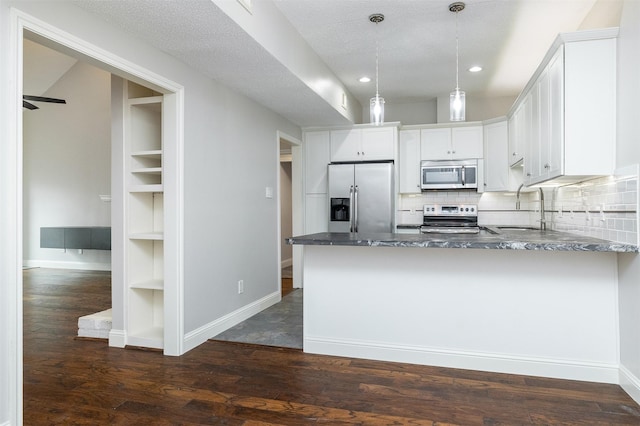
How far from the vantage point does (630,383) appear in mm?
2344

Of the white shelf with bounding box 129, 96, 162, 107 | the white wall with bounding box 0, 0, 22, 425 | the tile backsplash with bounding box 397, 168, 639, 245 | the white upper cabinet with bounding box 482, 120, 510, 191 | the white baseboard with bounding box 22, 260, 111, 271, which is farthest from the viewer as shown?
the white baseboard with bounding box 22, 260, 111, 271

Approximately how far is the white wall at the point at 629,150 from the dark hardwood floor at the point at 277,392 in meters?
0.20

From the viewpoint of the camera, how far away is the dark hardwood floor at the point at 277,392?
7.01ft

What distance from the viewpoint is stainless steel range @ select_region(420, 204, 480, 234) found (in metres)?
5.43

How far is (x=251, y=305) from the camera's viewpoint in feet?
13.7

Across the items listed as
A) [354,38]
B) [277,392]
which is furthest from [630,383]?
[354,38]

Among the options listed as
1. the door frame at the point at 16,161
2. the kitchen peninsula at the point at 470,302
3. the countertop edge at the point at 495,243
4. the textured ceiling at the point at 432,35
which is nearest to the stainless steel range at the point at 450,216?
the textured ceiling at the point at 432,35

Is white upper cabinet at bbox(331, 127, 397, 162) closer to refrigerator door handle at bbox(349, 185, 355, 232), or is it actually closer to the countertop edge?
refrigerator door handle at bbox(349, 185, 355, 232)

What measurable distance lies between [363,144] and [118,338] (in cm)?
356

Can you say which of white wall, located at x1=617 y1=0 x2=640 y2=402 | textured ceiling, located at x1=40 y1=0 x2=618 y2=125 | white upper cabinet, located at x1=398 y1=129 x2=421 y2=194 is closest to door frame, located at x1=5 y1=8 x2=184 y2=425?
textured ceiling, located at x1=40 y1=0 x2=618 y2=125

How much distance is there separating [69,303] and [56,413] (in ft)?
9.59

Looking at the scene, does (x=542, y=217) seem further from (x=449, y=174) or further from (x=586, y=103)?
Result: (x=586, y=103)

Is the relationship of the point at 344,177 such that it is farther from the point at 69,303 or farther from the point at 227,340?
the point at 69,303

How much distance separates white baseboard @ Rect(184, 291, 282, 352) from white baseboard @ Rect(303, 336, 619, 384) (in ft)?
2.89
